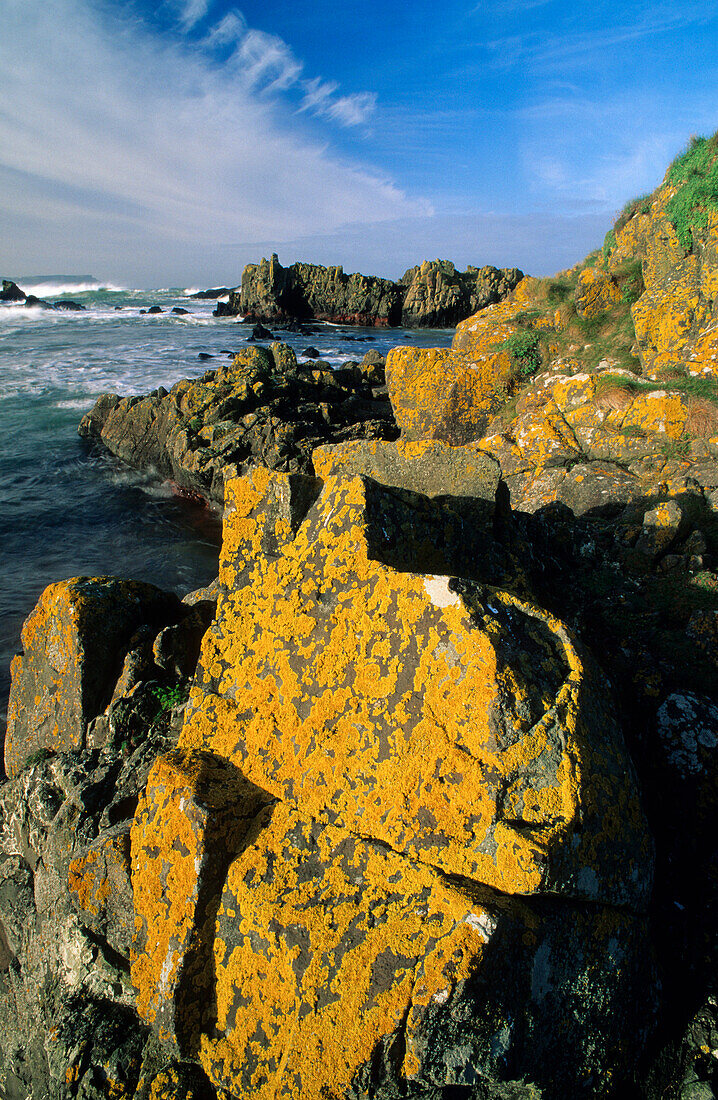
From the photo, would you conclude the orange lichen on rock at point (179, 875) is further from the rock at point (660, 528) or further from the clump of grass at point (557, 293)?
the clump of grass at point (557, 293)

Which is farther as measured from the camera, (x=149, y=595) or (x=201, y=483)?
(x=201, y=483)

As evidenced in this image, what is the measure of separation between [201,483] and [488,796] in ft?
67.3

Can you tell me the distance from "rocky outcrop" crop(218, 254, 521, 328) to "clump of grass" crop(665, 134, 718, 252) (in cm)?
7344

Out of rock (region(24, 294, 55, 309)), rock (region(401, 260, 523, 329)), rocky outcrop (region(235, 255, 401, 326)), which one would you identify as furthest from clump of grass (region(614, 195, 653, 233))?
rock (region(24, 294, 55, 309))

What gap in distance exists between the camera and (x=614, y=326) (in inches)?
481

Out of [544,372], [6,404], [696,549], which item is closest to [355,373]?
[544,372]

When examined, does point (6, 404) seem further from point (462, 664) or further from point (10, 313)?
point (10, 313)

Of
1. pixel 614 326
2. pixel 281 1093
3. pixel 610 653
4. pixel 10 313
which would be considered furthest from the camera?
pixel 10 313

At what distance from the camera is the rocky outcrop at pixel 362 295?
7888 centimetres

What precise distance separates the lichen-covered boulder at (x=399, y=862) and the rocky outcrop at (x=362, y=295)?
275ft

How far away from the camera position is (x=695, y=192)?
10516mm

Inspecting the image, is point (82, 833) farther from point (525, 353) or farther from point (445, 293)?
point (445, 293)

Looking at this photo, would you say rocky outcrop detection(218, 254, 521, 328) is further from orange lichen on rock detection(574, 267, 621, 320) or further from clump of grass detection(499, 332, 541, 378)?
clump of grass detection(499, 332, 541, 378)

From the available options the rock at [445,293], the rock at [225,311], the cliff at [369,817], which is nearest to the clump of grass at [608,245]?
the cliff at [369,817]
